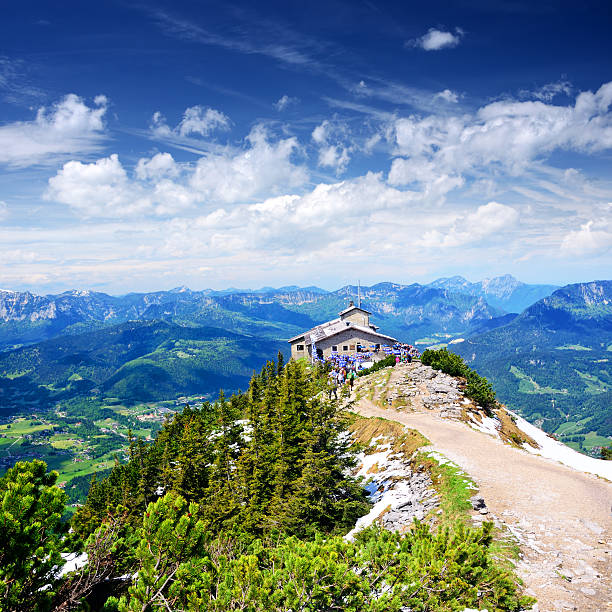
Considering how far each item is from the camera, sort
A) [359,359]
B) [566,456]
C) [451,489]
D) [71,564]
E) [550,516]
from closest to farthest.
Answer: [71,564] < [550,516] < [451,489] < [566,456] < [359,359]

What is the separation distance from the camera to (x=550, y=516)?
19469mm

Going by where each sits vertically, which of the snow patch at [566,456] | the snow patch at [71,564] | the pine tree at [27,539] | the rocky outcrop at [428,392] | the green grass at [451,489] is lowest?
the snow patch at [566,456]

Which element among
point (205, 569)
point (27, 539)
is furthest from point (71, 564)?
point (27, 539)

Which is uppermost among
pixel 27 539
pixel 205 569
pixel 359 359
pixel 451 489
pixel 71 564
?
pixel 27 539

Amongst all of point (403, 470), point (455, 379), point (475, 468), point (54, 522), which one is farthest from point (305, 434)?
point (455, 379)

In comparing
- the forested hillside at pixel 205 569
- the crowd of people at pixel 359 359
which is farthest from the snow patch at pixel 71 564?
the crowd of people at pixel 359 359

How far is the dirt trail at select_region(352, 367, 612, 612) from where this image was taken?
1425 centimetres

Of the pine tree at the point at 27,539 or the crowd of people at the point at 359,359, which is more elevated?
the pine tree at the point at 27,539

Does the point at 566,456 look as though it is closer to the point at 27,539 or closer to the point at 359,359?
the point at 27,539

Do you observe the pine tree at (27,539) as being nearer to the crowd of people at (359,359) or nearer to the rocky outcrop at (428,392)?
the rocky outcrop at (428,392)

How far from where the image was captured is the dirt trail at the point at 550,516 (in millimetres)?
14250

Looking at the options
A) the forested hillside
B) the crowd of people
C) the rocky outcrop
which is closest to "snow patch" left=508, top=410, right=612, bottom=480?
the rocky outcrop

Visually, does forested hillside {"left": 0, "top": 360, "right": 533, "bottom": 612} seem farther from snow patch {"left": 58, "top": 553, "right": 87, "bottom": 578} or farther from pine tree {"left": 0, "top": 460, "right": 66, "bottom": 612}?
snow patch {"left": 58, "top": 553, "right": 87, "bottom": 578}

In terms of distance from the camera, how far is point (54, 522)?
10.2m
